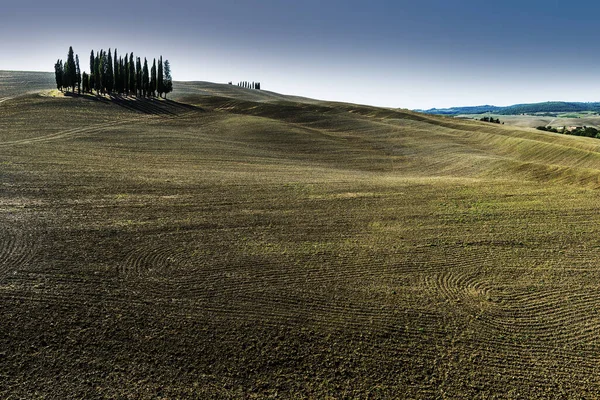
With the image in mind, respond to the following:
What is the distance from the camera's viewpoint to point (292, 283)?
15.1 m

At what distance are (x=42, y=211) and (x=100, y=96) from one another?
72.4 m

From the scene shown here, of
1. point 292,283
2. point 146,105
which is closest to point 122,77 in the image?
point 146,105

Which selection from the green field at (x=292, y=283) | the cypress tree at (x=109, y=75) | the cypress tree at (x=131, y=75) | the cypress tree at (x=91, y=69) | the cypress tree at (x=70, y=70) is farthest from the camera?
the cypress tree at (x=131, y=75)

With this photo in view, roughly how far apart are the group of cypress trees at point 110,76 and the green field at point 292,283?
193ft

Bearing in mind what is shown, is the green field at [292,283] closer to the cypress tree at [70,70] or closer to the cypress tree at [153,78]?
the cypress tree at [70,70]

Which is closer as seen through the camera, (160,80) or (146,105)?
(146,105)

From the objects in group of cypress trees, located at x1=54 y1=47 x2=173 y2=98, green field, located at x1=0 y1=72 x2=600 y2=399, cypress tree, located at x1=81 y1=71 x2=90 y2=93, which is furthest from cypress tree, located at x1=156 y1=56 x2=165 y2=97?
green field, located at x1=0 y1=72 x2=600 y2=399

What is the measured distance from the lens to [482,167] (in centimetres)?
4022

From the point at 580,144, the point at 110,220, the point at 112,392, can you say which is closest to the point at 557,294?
the point at 112,392

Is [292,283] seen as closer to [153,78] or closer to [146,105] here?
[146,105]

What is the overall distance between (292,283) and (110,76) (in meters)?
88.9

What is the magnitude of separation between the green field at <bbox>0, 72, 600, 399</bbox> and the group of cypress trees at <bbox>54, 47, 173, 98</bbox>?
193 ft

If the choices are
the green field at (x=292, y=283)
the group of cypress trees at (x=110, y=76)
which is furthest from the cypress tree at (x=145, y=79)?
the green field at (x=292, y=283)

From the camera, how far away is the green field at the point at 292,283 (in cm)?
1051
